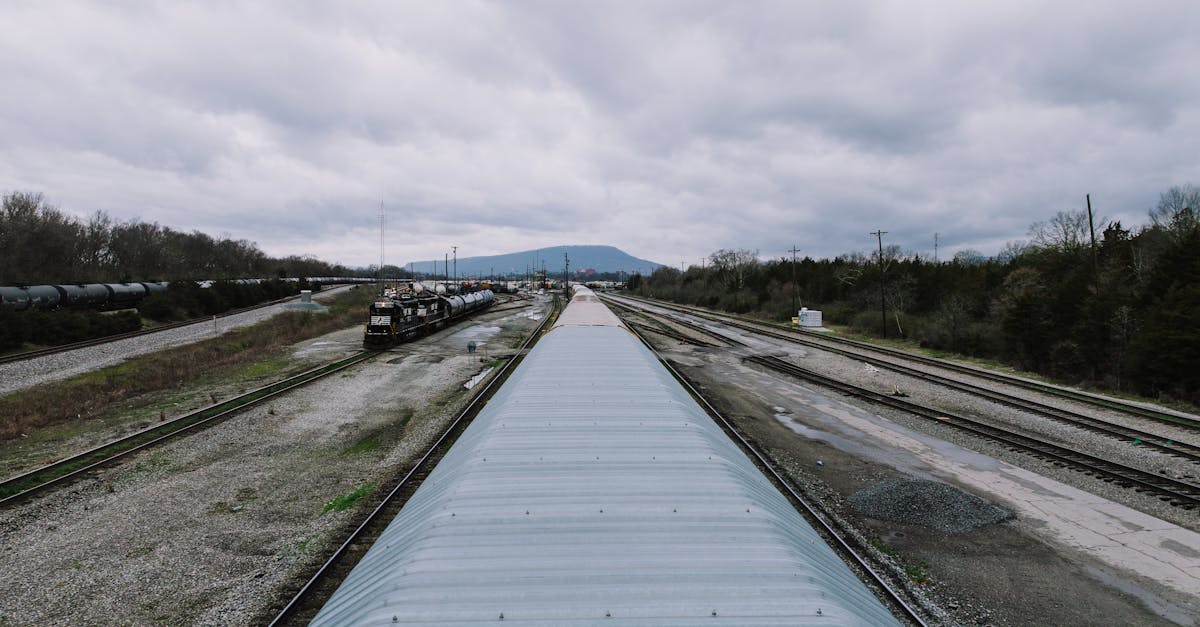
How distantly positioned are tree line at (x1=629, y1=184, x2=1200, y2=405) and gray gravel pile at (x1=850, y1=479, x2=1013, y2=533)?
672 inches

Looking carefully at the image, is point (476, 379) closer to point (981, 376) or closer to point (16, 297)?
point (981, 376)

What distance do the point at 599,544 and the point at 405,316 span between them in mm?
32980

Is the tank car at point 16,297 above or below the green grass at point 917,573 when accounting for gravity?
above

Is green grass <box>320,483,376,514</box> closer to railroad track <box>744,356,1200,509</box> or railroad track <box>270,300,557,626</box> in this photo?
railroad track <box>270,300,557,626</box>

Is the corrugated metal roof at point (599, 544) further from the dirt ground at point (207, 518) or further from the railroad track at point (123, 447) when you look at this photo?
the railroad track at point (123, 447)

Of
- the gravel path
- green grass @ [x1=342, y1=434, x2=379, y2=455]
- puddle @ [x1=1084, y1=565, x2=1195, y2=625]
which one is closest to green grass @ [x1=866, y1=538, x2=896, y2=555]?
puddle @ [x1=1084, y1=565, x2=1195, y2=625]

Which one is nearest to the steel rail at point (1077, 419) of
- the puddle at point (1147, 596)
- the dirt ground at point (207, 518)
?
the puddle at point (1147, 596)

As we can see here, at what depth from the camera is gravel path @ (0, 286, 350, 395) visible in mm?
21312

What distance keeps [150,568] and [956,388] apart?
25969 mm

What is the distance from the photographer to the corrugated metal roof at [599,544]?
309 centimetres

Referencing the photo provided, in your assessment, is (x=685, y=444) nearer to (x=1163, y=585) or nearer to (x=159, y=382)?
(x=1163, y=585)

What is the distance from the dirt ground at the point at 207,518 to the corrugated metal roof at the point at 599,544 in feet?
15.3

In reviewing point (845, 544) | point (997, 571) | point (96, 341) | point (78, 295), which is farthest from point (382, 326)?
point (997, 571)

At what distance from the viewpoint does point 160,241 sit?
91.6m
